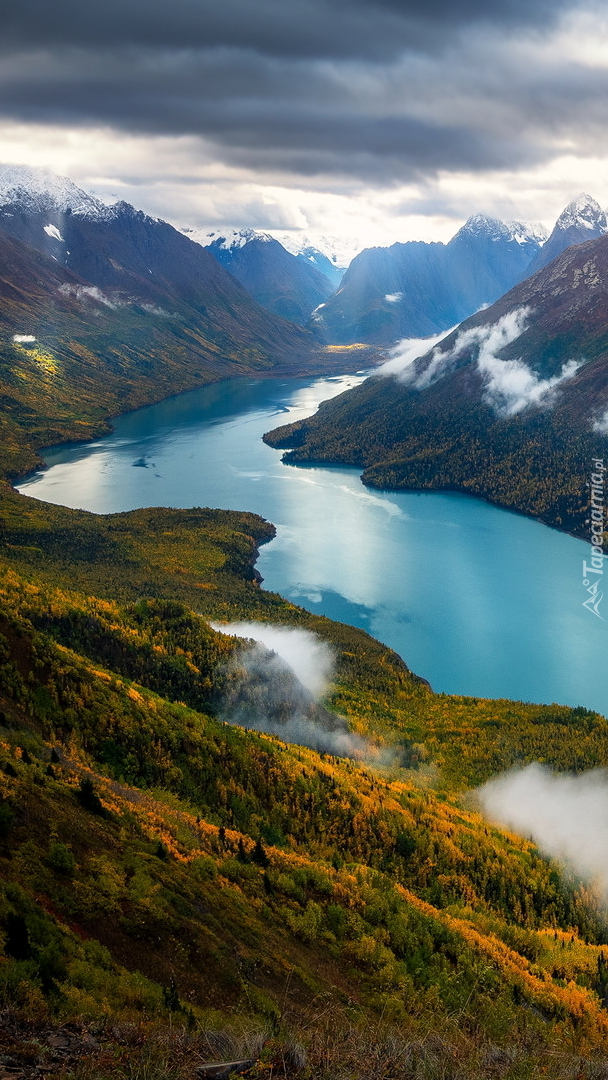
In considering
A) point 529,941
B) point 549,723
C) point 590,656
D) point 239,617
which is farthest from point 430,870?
point 590,656

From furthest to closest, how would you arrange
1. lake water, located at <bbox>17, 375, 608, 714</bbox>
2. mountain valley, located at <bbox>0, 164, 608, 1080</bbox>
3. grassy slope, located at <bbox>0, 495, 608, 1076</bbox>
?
lake water, located at <bbox>17, 375, 608, 714</bbox>
grassy slope, located at <bbox>0, 495, 608, 1076</bbox>
mountain valley, located at <bbox>0, 164, 608, 1080</bbox>

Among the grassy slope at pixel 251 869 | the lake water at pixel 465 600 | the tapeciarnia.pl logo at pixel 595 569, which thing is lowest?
the grassy slope at pixel 251 869

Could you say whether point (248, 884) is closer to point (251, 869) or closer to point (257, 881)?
point (257, 881)

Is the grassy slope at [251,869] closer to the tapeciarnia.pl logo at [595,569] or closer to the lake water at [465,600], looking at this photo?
the lake water at [465,600]

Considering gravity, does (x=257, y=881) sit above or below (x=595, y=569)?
below

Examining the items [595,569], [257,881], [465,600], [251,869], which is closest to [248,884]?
[257,881]

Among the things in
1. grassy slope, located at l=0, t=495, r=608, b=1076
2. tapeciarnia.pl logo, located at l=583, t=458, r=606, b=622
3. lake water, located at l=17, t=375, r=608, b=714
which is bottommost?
grassy slope, located at l=0, t=495, r=608, b=1076

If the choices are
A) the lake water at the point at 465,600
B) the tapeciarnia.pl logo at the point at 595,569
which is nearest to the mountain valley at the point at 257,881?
the lake water at the point at 465,600

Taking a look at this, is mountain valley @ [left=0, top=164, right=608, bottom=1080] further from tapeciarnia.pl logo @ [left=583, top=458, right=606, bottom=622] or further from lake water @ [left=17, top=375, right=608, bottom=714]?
tapeciarnia.pl logo @ [left=583, top=458, right=606, bottom=622]

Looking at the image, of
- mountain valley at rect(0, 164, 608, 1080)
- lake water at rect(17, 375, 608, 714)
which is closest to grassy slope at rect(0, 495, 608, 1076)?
mountain valley at rect(0, 164, 608, 1080)

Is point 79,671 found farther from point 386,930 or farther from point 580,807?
point 580,807

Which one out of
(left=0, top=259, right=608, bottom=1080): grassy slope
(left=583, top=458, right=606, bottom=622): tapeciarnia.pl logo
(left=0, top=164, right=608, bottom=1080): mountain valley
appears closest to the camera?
(left=0, top=164, right=608, bottom=1080): mountain valley

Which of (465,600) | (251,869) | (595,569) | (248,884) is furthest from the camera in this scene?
(595,569)
